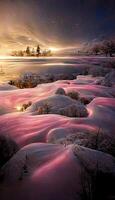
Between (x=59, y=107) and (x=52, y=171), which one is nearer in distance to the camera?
(x=52, y=171)

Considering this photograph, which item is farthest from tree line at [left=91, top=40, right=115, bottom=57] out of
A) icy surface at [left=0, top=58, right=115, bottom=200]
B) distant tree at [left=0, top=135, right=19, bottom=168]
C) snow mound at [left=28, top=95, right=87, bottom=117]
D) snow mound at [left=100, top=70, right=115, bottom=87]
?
distant tree at [left=0, top=135, right=19, bottom=168]

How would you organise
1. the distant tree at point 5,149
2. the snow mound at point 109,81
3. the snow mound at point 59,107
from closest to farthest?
the distant tree at point 5,149 → the snow mound at point 59,107 → the snow mound at point 109,81

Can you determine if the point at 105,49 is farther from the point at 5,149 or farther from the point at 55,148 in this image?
the point at 5,149

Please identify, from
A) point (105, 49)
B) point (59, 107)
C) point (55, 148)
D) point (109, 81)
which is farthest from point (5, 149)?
point (105, 49)

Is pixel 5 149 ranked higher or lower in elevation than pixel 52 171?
higher

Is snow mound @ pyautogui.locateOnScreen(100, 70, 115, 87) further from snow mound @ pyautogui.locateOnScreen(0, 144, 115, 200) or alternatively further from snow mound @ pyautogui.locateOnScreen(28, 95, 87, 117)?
snow mound @ pyautogui.locateOnScreen(0, 144, 115, 200)

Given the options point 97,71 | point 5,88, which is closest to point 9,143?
point 5,88

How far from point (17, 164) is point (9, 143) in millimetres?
478

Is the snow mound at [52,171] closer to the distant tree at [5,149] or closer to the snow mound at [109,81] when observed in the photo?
the distant tree at [5,149]

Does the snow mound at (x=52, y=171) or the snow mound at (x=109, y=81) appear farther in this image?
the snow mound at (x=109, y=81)

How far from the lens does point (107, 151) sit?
5613 mm

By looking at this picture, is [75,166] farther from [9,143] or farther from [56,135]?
[56,135]

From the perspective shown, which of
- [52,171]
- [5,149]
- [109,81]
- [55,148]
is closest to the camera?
[52,171]

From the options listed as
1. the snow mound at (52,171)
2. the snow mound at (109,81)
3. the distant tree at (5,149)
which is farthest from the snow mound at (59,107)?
the snow mound at (109,81)
